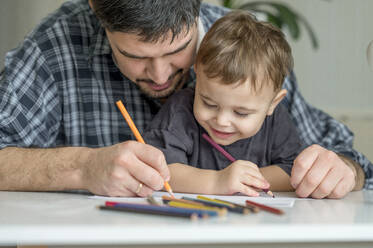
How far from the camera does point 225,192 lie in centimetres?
98

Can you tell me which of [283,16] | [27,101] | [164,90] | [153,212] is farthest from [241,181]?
[283,16]

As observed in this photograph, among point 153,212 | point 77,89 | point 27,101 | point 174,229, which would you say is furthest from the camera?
point 77,89

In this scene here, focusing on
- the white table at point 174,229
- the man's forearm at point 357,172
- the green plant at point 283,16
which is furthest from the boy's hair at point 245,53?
the green plant at point 283,16

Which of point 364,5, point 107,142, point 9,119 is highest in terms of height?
point 364,5

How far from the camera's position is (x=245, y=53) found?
1.12 m

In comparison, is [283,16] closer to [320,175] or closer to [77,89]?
[77,89]

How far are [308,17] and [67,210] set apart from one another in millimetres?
2671

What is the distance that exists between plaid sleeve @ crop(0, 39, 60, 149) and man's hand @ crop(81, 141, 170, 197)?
41 centimetres

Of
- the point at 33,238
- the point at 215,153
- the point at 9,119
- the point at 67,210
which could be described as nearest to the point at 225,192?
the point at 215,153

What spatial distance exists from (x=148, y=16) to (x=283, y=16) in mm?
2027

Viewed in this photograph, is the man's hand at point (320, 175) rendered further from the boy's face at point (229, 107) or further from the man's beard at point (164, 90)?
the man's beard at point (164, 90)

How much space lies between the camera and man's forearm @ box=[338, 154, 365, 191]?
122 centimetres

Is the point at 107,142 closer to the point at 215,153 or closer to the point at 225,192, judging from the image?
the point at 215,153

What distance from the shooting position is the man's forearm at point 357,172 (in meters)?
1.22
